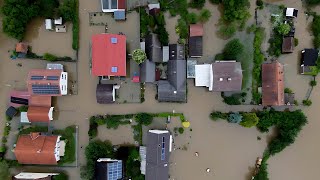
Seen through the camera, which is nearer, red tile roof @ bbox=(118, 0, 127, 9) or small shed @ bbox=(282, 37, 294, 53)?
small shed @ bbox=(282, 37, 294, 53)

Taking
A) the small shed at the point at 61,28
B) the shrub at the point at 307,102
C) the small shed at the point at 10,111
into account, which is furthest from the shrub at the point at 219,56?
the small shed at the point at 10,111

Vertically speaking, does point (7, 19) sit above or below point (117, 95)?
above

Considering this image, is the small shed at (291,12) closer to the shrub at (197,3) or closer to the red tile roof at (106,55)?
the shrub at (197,3)

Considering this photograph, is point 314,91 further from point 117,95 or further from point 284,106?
point 117,95

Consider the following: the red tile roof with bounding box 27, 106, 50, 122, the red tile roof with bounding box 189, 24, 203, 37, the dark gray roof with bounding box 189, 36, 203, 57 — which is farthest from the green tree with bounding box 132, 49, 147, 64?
the red tile roof with bounding box 27, 106, 50, 122

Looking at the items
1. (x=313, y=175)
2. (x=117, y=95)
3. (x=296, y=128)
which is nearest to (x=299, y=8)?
(x=296, y=128)

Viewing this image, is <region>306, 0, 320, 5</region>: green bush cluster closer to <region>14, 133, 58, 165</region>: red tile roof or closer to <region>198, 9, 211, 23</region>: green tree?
<region>198, 9, 211, 23</region>: green tree
